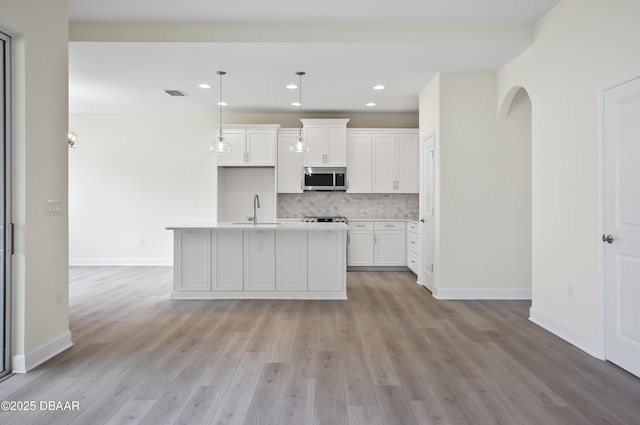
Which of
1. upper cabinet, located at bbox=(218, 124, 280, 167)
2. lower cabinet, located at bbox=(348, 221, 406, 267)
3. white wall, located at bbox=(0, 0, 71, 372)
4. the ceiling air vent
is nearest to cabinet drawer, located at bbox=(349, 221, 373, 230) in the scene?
lower cabinet, located at bbox=(348, 221, 406, 267)

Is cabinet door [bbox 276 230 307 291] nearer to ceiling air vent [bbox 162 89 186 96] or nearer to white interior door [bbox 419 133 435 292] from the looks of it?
white interior door [bbox 419 133 435 292]

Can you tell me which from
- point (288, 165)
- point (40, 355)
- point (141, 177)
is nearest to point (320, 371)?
point (40, 355)

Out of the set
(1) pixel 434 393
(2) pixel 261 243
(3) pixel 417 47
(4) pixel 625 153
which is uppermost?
(3) pixel 417 47

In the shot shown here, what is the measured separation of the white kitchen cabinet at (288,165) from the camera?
286 inches

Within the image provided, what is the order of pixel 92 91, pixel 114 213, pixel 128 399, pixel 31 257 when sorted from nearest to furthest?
pixel 128 399
pixel 31 257
pixel 92 91
pixel 114 213

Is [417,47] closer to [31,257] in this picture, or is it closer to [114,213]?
[31,257]

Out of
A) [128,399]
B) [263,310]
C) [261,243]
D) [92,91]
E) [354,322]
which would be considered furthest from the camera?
[92,91]

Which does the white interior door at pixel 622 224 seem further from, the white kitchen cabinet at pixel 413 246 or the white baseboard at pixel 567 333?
the white kitchen cabinet at pixel 413 246

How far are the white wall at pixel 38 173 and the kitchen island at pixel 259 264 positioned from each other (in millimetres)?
1764

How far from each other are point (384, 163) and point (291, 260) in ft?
→ 10.2

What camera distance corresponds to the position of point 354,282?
6.11m

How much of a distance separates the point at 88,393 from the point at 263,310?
213 cm

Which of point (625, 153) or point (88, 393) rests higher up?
point (625, 153)

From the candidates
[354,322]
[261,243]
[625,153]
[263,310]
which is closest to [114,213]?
[261,243]
